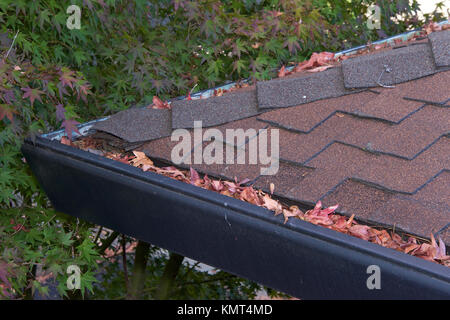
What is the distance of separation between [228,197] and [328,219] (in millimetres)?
362

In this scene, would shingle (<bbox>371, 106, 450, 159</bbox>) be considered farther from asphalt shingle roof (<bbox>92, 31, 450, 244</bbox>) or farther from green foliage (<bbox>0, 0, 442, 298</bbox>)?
green foliage (<bbox>0, 0, 442, 298</bbox>)

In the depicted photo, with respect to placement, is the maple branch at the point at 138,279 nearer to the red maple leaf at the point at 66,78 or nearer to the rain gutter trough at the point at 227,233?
the rain gutter trough at the point at 227,233

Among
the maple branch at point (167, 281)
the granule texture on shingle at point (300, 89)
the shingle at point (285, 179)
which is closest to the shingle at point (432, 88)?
the granule texture on shingle at point (300, 89)

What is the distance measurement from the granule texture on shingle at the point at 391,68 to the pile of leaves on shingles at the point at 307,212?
0.79 m

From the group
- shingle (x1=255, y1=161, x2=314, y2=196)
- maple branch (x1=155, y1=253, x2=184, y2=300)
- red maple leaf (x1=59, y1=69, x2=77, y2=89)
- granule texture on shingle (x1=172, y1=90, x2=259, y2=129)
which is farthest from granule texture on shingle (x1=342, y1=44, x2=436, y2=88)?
maple branch (x1=155, y1=253, x2=184, y2=300)

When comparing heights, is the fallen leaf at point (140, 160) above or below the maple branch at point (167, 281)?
above

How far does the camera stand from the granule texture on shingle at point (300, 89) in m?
2.72

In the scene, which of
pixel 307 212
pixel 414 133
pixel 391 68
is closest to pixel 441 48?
pixel 391 68

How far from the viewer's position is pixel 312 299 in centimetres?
209

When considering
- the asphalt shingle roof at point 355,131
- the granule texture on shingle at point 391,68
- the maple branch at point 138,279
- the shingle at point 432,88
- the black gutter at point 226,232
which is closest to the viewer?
the black gutter at point 226,232

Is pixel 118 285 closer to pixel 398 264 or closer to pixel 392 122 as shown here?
pixel 392 122

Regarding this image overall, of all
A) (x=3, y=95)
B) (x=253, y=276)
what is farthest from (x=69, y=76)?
(x=253, y=276)

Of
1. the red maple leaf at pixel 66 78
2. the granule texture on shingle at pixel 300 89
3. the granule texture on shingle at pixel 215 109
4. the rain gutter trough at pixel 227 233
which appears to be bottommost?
the rain gutter trough at pixel 227 233

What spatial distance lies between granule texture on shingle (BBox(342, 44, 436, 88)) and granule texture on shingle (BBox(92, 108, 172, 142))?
856mm
